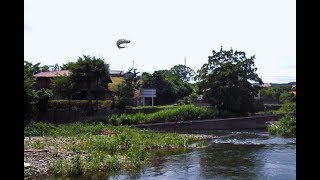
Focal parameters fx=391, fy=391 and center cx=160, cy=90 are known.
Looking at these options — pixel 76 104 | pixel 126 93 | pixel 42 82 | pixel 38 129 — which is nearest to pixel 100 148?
pixel 38 129

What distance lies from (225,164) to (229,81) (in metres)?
26.9

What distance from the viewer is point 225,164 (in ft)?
61.3

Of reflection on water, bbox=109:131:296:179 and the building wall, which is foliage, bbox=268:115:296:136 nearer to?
reflection on water, bbox=109:131:296:179

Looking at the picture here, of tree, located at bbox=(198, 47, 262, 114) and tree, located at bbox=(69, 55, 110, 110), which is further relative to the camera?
tree, located at bbox=(198, 47, 262, 114)

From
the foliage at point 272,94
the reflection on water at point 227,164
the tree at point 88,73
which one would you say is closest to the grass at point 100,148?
the reflection on water at point 227,164

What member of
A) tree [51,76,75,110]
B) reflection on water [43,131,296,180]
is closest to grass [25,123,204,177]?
reflection on water [43,131,296,180]

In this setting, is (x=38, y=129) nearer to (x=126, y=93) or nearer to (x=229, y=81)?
(x=126, y=93)

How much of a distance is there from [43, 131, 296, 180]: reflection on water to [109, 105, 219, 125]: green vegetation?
560 inches

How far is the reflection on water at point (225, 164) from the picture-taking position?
15.7m

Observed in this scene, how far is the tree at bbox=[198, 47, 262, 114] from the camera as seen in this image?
44.4 m

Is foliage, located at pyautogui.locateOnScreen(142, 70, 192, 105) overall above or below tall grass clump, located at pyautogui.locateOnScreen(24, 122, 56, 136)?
above

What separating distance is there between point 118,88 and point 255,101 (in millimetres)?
16519

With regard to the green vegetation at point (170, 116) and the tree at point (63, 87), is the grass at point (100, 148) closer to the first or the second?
the green vegetation at point (170, 116)
